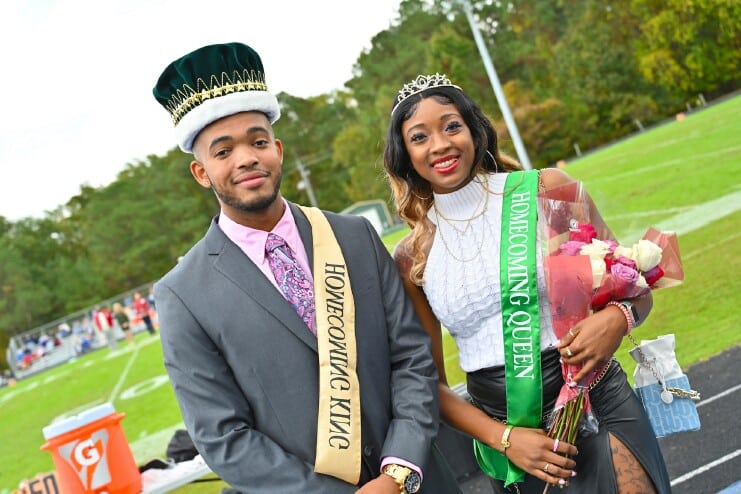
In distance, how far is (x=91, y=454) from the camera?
5.34 metres

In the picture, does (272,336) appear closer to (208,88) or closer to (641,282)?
(208,88)

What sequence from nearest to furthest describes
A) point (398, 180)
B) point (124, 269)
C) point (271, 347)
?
point (271, 347)
point (398, 180)
point (124, 269)

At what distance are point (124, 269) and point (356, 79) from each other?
23982 mm

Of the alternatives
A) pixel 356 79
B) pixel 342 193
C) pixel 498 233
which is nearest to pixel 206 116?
pixel 498 233

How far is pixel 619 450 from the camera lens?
218 cm

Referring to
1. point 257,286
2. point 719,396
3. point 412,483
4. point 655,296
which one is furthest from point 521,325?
point 655,296

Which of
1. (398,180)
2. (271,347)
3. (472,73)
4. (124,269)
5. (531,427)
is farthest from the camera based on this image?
(124,269)

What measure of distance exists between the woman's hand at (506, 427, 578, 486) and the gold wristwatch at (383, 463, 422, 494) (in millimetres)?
321

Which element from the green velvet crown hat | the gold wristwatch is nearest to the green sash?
the gold wristwatch

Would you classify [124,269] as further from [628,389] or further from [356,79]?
[628,389]

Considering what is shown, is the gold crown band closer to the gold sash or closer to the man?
the man

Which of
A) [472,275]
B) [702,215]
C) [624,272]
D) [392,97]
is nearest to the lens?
[624,272]

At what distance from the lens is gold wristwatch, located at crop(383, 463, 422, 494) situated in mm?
2084

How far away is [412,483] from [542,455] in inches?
15.1
